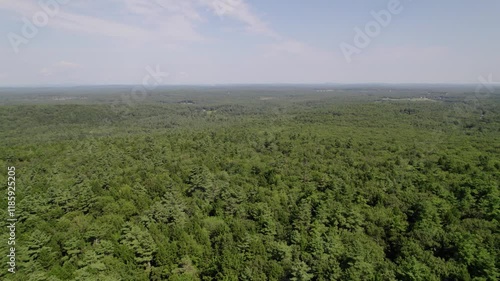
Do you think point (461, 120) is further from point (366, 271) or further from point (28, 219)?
point (28, 219)

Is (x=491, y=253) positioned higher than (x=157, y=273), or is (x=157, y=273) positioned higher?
(x=491, y=253)

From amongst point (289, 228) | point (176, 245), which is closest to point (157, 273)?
point (176, 245)

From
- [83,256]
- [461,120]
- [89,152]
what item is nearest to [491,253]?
[83,256]

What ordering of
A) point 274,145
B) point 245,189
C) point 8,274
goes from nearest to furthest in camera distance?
1. point 8,274
2. point 245,189
3. point 274,145

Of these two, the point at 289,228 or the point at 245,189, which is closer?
the point at 289,228

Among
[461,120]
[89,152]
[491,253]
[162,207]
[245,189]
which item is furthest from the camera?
[461,120]

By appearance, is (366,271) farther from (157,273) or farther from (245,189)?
(245,189)
